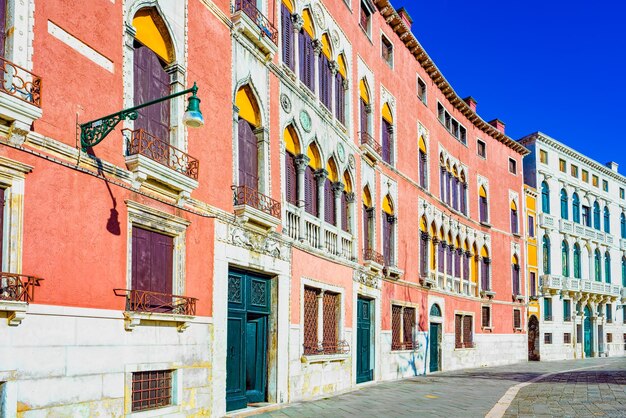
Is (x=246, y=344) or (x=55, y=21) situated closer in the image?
(x=55, y=21)

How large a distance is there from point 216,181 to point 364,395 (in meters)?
7.14

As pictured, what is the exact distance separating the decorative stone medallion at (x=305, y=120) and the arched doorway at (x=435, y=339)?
11.9 metres

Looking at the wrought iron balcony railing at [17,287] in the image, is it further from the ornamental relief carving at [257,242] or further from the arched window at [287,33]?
the arched window at [287,33]

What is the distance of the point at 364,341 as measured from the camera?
1981cm

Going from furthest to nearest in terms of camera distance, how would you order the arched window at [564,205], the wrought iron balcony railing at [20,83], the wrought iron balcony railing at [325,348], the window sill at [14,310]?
the arched window at [564,205] → the wrought iron balcony railing at [325,348] → the wrought iron balcony railing at [20,83] → the window sill at [14,310]

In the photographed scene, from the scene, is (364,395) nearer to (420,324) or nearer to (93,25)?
(420,324)

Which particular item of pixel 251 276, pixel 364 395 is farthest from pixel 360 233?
pixel 251 276

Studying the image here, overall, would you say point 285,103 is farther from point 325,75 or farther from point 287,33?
point 325,75

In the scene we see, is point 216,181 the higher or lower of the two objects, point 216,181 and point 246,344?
the higher

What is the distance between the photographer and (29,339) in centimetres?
766

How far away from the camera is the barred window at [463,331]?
28.9 m

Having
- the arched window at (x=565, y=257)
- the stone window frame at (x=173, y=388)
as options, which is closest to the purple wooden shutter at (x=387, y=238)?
the stone window frame at (x=173, y=388)

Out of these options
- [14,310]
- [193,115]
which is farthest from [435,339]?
[14,310]

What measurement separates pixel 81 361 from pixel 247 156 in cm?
608
